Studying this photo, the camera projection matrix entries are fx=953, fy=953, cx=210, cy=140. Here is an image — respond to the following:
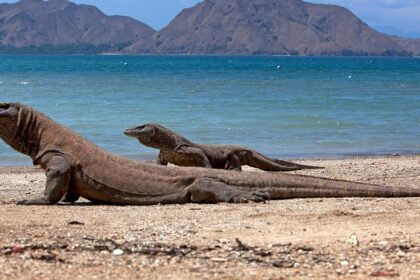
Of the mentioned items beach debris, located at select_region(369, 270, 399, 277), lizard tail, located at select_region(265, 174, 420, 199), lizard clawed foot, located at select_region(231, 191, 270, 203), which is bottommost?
lizard clawed foot, located at select_region(231, 191, 270, 203)

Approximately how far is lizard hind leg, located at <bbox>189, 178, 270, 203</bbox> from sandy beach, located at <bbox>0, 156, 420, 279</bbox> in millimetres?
259

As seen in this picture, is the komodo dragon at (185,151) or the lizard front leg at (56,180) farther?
the komodo dragon at (185,151)

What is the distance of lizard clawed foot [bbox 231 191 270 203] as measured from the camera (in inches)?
442

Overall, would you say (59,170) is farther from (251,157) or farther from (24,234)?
(251,157)

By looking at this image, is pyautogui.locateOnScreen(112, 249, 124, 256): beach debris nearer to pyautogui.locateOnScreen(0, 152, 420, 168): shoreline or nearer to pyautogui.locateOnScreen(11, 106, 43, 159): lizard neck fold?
pyautogui.locateOnScreen(11, 106, 43, 159): lizard neck fold

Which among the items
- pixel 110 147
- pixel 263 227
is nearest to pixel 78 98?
pixel 110 147

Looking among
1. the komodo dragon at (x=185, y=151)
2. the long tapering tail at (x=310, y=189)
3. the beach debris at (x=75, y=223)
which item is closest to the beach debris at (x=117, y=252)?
the beach debris at (x=75, y=223)

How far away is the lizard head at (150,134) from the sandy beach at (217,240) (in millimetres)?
2512

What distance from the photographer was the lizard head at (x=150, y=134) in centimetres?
1398

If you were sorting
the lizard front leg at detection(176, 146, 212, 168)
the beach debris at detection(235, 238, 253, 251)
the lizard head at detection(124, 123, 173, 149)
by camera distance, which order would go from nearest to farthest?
the beach debris at detection(235, 238, 253, 251)
the lizard head at detection(124, 123, 173, 149)
the lizard front leg at detection(176, 146, 212, 168)

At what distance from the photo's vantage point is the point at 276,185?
11648 millimetres

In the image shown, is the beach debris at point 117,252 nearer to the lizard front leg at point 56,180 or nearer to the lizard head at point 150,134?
the lizard front leg at point 56,180

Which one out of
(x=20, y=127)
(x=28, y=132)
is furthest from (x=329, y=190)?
(x=20, y=127)

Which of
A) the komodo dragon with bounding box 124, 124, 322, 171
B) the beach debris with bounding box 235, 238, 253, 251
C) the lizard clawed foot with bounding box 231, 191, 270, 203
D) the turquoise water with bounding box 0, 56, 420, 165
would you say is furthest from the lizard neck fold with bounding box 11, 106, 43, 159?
the turquoise water with bounding box 0, 56, 420, 165
